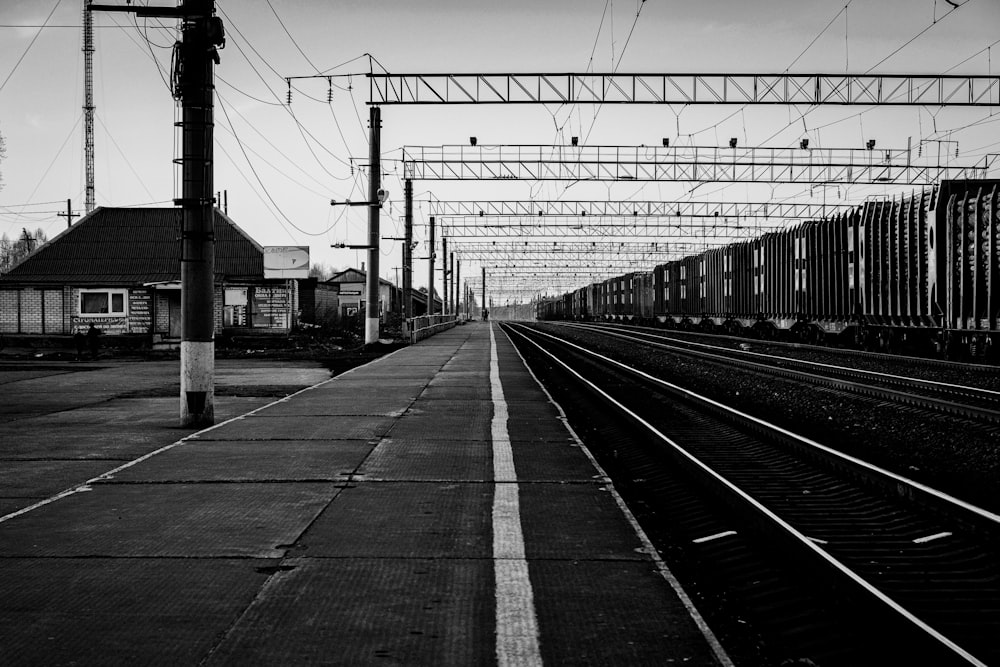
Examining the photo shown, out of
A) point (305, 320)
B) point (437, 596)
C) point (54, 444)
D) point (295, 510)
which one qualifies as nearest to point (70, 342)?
point (305, 320)

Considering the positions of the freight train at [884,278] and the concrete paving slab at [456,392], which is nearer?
the concrete paving slab at [456,392]

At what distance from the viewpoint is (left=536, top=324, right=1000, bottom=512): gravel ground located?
8281 mm

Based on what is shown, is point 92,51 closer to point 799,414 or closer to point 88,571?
point 799,414

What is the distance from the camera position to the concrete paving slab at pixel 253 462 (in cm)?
757

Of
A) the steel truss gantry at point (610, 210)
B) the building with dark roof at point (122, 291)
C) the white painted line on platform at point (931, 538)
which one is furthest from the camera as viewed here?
the steel truss gantry at point (610, 210)

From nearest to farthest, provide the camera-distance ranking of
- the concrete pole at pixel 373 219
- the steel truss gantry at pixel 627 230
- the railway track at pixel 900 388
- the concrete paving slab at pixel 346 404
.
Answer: the concrete paving slab at pixel 346 404
the railway track at pixel 900 388
the concrete pole at pixel 373 219
the steel truss gantry at pixel 627 230

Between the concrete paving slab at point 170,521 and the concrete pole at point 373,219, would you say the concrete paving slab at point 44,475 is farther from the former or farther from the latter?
the concrete pole at point 373,219

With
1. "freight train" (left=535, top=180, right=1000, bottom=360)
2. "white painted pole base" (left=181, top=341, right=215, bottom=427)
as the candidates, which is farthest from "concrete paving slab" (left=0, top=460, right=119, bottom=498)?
"freight train" (left=535, top=180, right=1000, bottom=360)

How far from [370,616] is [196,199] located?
785 cm

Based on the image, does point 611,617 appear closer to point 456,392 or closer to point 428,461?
point 428,461

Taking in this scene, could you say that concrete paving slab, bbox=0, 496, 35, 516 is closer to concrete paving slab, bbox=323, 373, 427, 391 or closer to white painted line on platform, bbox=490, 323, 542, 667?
white painted line on platform, bbox=490, 323, 542, 667

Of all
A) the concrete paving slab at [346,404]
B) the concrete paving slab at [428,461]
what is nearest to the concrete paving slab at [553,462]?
the concrete paving slab at [428,461]

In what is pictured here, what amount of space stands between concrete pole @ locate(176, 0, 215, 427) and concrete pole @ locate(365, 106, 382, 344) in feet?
65.2

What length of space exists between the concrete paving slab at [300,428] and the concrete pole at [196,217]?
Answer: 64cm
